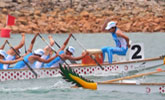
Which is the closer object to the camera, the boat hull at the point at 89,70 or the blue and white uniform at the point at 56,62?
the boat hull at the point at 89,70

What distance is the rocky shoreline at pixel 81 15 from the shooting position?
49781mm

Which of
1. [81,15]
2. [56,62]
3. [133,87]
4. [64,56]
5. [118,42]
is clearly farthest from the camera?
[81,15]

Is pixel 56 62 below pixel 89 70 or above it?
above

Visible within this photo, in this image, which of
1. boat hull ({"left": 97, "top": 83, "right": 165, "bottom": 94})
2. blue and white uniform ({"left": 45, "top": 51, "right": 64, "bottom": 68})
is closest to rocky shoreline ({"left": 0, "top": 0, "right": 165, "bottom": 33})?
blue and white uniform ({"left": 45, "top": 51, "right": 64, "bottom": 68})

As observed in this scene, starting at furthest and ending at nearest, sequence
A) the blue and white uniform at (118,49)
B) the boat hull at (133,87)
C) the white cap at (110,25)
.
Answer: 1. the blue and white uniform at (118,49)
2. the white cap at (110,25)
3. the boat hull at (133,87)

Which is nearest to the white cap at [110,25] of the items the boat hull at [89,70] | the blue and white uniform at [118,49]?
the blue and white uniform at [118,49]

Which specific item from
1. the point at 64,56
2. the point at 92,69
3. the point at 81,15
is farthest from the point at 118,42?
the point at 81,15

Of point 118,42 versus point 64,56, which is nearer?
point 64,56

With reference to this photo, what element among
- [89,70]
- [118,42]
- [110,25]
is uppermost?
[110,25]

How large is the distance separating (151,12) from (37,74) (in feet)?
113

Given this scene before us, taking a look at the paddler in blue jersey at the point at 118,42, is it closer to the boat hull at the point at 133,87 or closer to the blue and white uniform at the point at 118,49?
the blue and white uniform at the point at 118,49

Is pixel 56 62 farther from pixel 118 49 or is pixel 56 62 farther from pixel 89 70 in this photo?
pixel 118 49

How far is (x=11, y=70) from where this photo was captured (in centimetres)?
2184

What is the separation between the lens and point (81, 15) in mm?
53969
